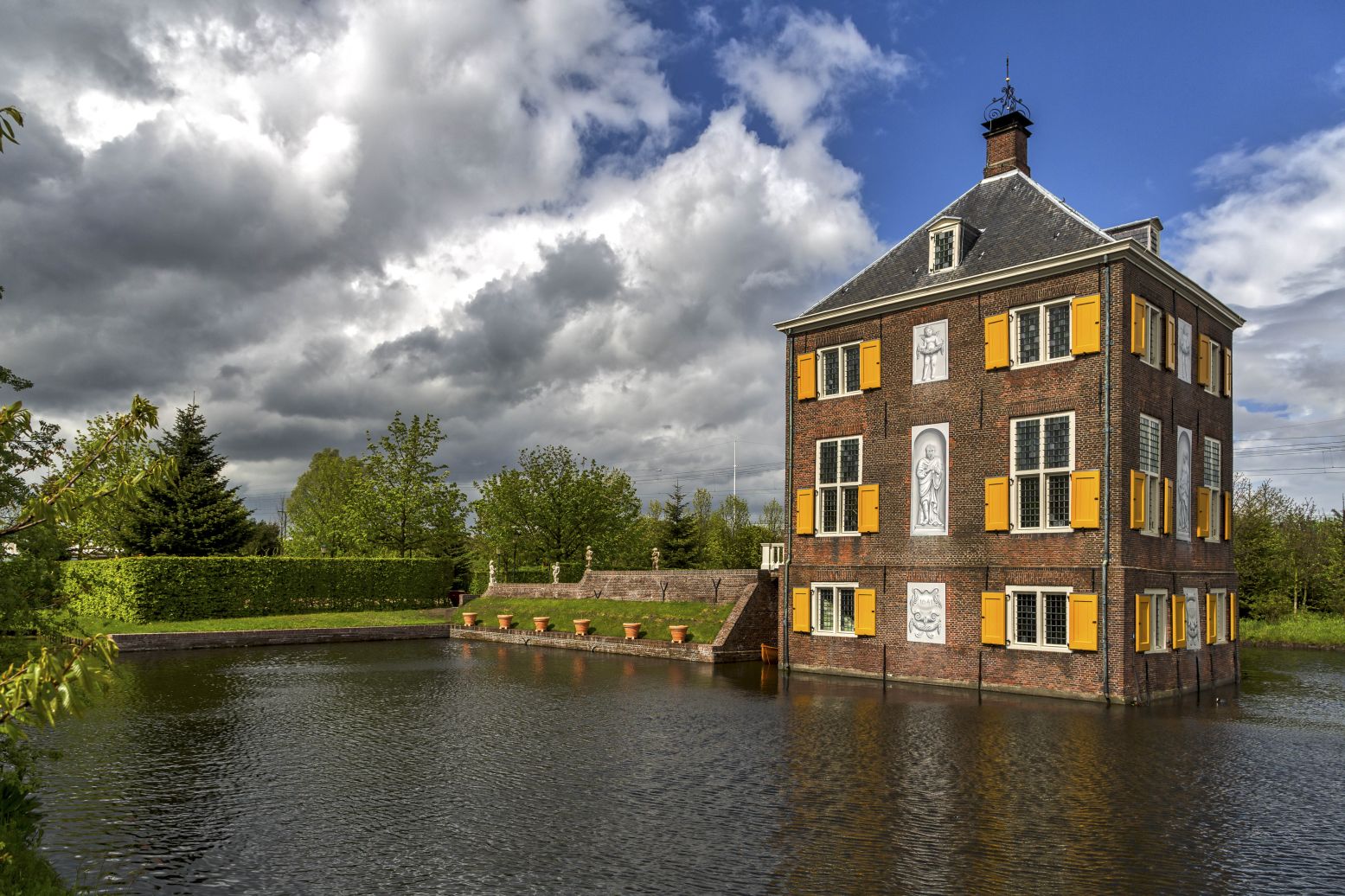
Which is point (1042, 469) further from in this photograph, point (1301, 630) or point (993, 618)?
point (1301, 630)

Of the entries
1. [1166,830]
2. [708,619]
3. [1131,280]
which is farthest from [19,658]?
[708,619]

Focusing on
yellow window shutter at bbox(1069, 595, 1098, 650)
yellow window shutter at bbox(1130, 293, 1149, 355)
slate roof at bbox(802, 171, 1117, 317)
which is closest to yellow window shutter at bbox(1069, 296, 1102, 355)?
yellow window shutter at bbox(1130, 293, 1149, 355)

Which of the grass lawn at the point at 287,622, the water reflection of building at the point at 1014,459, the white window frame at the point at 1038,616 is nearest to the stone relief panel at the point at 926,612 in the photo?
the water reflection of building at the point at 1014,459

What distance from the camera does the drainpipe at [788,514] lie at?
29500 mm

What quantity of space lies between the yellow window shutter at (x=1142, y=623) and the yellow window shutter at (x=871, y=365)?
9.11 m

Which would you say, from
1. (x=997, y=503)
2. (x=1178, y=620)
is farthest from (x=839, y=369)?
(x=1178, y=620)

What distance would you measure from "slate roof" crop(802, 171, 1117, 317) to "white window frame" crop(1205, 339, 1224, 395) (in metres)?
6.57

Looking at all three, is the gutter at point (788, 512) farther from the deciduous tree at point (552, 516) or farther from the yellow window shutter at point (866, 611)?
the deciduous tree at point (552, 516)

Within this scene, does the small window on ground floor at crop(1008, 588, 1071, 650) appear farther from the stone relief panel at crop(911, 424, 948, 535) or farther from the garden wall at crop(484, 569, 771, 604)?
the garden wall at crop(484, 569, 771, 604)

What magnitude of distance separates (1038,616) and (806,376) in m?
10.2

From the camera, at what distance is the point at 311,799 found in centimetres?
1259

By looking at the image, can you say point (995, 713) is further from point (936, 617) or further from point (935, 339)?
point (935, 339)

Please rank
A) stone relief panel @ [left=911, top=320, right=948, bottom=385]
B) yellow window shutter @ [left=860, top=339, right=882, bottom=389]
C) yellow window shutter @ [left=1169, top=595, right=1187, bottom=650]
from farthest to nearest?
yellow window shutter @ [left=860, top=339, right=882, bottom=389] → stone relief panel @ [left=911, top=320, right=948, bottom=385] → yellow window shutter @ [left=1169, top=595, right=1187, bottom=650]

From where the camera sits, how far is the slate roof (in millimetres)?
25203
